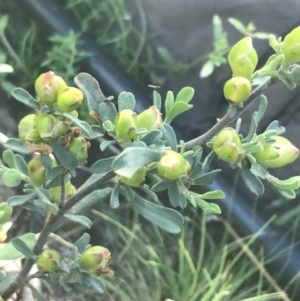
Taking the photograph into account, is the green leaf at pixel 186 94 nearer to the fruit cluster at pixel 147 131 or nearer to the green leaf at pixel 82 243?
the fruit cluster at pixel 147 131

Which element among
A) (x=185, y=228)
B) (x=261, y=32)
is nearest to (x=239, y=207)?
(x=185, y=228)

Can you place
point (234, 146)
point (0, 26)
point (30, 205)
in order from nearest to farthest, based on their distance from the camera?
point (234, 146)
point (30, 205)
point (0, 26)

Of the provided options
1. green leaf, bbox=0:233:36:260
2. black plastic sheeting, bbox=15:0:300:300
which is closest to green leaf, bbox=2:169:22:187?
green leaf, bbox=0:233:36:260

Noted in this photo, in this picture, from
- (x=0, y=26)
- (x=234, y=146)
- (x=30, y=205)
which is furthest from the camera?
(x=0, y=26)

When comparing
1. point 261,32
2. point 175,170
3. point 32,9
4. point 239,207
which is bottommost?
point 239,207

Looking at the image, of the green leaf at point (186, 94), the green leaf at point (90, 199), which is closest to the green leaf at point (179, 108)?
the green leaf at point (186, 94)

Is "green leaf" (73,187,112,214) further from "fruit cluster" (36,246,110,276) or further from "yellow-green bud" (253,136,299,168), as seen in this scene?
"yellow-green bud" (253,136,299,168)

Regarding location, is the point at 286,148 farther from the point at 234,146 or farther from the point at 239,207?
the point at 239,207
